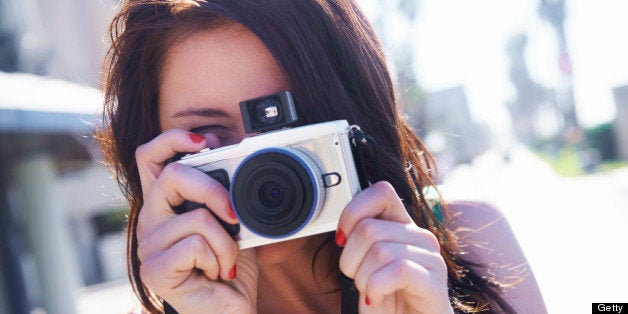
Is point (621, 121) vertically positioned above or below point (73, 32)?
below

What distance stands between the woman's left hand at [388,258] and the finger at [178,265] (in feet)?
1.06

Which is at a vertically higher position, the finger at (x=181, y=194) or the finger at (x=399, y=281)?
the finger at (x=181, y=194)

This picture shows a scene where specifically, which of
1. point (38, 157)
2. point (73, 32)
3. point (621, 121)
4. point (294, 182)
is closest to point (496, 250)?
point (294, 182)

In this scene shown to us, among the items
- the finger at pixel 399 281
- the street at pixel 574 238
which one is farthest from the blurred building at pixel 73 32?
the finger at pixel 399 281

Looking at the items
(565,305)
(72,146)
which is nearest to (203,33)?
(565,305)

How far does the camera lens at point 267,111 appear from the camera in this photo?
59.4 inches

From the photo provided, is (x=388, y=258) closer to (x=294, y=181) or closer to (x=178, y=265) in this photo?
(x=294, y=181)

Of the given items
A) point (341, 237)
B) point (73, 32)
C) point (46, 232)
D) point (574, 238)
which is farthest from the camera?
point (73, 32)

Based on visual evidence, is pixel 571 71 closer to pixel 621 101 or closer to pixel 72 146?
pixel 621 101

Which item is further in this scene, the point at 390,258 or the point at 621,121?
A: the point at 621,121

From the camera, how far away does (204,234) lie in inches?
58.3

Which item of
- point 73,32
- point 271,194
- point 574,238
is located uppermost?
point 73,32

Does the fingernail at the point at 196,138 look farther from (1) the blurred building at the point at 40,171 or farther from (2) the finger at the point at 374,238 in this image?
(1) the blurred building at the point at 40,171

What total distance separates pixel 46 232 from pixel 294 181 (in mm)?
6359
